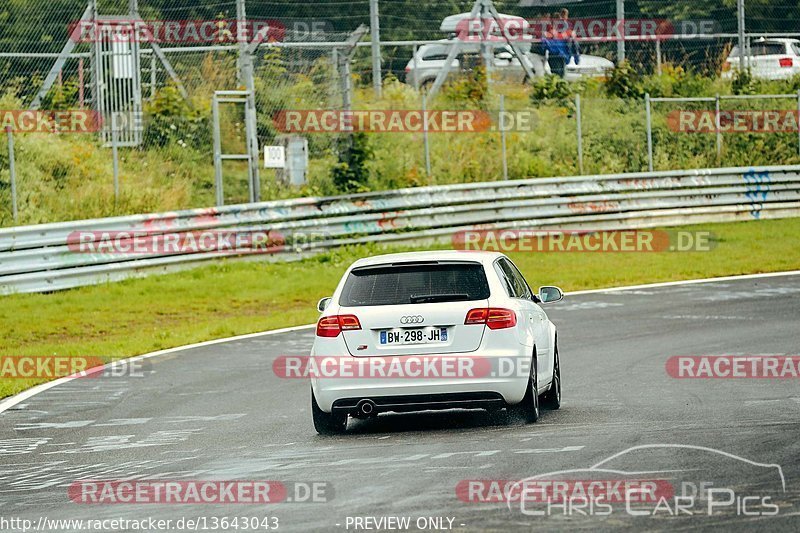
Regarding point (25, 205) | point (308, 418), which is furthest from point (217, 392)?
point (25, 205)

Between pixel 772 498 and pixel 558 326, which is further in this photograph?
pixel 558 326

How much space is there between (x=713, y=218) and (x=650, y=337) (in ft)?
46.8

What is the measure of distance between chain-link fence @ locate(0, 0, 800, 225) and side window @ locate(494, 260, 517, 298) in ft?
45.5

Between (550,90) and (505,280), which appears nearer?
(505,280)

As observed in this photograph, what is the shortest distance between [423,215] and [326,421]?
642 inches

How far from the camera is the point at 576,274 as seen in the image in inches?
985

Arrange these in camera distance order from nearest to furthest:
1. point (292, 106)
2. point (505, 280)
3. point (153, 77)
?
point (505, 280) → point (153, 77) → point (292, 106)

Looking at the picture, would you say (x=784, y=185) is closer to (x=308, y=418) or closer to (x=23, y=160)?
(x=23, y=160)

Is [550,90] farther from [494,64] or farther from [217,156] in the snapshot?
[217,156]

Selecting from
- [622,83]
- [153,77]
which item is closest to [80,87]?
[153,77]

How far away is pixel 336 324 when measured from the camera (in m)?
11.0

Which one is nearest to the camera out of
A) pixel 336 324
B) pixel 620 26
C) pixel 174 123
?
pixel 336 324

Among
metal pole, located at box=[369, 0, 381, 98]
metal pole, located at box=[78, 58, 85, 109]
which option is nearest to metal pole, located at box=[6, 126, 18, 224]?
metal pole, located at box=[78, 58, 85, 109]

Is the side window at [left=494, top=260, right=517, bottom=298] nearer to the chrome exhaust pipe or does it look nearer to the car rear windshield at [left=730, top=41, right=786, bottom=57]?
the chrome exhaust pipe
